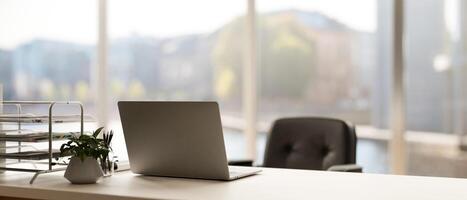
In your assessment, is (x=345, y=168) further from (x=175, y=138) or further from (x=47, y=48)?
(x=47, y=48)

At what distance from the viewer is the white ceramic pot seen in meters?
1.98

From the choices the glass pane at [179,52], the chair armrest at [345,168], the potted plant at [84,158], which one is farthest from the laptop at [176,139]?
the glass pane at [179,52]

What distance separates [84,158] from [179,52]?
9.31ft

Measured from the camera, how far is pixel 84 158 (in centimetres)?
199

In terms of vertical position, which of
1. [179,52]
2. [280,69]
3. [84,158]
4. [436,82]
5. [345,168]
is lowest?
[345,168]

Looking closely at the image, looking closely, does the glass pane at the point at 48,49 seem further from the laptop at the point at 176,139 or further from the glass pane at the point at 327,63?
the laptop at the point at 176,139

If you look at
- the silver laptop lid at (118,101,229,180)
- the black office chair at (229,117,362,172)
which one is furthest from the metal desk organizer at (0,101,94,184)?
the black office chair at (229,117,362,172)

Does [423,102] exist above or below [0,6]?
below

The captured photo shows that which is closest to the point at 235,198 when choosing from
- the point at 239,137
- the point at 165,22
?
the point at 239,137

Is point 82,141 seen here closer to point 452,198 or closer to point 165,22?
point 452,198

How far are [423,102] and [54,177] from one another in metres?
2.74

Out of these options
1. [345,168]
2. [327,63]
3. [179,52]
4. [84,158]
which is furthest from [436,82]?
[84,158]

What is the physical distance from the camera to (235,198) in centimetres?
166

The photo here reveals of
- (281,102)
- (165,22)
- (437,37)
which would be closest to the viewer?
(437,37)
